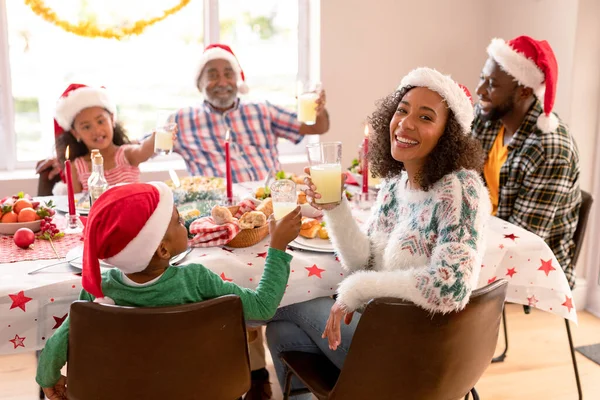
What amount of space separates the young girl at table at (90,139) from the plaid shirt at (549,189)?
5.07 feet

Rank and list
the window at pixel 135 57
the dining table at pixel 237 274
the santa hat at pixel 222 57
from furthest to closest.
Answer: the window at pixel 135 57, the santa hat at pixel 222 57, the dining table at pixel 237 274

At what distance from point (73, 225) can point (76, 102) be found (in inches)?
36.2

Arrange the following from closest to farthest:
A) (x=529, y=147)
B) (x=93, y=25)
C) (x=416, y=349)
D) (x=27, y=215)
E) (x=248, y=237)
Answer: (x=416, y=349) → (x=248, y=237) → (x=27, y=215) → (x=529, y=147) → (x=93, y=25)

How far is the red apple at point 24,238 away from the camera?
1733 millimetres

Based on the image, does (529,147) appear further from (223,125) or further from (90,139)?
(90,139)

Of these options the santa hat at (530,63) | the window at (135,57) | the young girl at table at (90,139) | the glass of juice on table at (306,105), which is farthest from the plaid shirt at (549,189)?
the window at (135,57)

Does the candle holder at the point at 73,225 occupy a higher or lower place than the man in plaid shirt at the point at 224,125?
lower

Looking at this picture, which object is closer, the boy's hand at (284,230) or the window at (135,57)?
the boy's hand at (284,230)

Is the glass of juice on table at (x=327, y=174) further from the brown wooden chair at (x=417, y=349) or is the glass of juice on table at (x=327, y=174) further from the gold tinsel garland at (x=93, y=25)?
the gold tinsel garland at (x=93, y=25)

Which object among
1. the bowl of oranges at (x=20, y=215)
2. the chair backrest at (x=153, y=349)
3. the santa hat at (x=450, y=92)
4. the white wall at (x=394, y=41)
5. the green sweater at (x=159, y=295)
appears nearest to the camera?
the chair backrest at (x=153, y=349)

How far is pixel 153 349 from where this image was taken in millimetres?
1207

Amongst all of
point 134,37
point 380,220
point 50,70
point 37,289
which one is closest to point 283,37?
point 134,37

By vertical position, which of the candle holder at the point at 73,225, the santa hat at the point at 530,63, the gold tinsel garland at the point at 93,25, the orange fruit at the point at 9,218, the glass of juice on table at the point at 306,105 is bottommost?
the candle holder at the point at 73,225

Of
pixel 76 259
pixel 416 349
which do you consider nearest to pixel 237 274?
pixel 76 259
